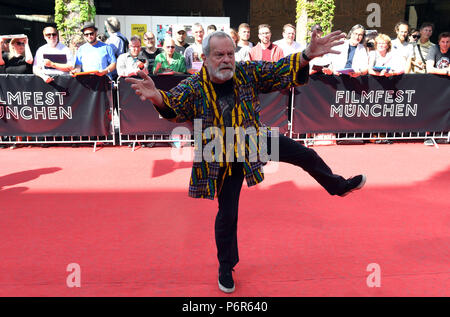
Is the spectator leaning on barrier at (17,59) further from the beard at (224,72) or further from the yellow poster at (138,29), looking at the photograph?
the yellow poster at (138,29)

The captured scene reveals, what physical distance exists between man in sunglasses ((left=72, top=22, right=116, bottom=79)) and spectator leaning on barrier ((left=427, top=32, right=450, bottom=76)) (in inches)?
251

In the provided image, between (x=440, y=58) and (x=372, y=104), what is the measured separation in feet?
5.43

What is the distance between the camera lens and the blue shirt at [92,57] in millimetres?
8195

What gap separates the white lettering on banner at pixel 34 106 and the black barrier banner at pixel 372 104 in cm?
453

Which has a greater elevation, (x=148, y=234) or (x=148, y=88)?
(x=148, y=88)

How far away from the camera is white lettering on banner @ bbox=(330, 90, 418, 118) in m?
8.10

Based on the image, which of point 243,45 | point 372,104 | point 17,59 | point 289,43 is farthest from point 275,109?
point 17,59

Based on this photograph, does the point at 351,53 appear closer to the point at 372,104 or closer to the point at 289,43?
the point at 372,104

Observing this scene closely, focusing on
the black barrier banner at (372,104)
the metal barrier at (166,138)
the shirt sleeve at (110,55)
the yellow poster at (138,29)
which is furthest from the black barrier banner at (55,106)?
the yellow poster at (138,29)

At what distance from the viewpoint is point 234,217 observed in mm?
3100

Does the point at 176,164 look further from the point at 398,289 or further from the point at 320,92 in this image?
the point at 398,289

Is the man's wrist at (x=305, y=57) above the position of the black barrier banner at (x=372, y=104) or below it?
above
